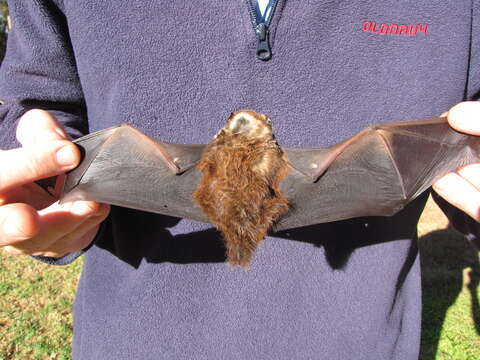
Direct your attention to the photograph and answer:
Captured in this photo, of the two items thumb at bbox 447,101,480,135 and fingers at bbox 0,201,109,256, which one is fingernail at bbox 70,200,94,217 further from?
thumb at bbox 447,101,480,135

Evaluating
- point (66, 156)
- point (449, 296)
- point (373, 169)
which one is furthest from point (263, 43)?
point (449, 296)

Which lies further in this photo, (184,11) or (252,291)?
(252,291)

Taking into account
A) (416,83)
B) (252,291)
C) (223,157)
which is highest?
(416,83)

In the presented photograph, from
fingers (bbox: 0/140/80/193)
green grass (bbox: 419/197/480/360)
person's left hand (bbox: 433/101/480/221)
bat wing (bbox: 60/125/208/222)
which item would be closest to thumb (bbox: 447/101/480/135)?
person's left hand (bbox: 433/101/480/221)

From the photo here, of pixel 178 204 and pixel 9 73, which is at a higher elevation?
pixel 9 73

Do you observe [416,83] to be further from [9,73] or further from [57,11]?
[9,73]

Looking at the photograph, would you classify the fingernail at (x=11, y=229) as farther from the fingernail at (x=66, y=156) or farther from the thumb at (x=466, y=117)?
the thumb at (x=466, y=117)

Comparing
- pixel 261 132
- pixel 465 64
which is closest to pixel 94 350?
pixel 261 132
